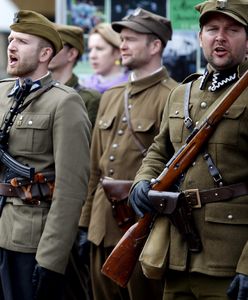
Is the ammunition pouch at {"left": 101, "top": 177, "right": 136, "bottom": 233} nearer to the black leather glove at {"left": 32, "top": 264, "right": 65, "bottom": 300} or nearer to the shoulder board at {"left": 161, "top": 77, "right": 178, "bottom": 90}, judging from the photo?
the shoulder board at {"left": 161, "top": 77, "right": 178, "bottom": 90}

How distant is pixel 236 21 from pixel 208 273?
1.22 meters

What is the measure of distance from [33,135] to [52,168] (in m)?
0.21

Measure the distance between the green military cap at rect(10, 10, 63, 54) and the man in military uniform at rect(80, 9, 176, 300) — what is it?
Answer: 1.11m

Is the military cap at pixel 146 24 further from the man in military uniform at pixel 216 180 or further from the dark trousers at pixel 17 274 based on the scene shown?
the dark trousers at pixel 17 274

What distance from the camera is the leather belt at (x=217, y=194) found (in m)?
4.75

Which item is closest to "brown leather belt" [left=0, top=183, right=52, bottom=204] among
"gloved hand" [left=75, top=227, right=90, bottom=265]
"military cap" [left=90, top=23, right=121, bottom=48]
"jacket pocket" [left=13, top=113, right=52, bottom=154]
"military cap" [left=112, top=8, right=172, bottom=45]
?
"jacket pocket" [left=13, top=113, right=52, bottom=154]

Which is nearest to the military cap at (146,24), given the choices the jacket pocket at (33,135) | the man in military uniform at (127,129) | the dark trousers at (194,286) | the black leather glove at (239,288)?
the man in military uniform at (127,129)

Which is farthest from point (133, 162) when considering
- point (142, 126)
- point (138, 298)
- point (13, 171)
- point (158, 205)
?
point (158, 205)

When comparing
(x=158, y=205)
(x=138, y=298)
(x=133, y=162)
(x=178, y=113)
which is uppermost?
(x=178, y=113)

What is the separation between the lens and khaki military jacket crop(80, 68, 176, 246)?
6750 millimetres

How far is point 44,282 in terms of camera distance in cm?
545

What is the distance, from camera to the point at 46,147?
562 centimetres

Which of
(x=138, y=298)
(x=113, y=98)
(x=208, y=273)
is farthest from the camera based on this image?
(x=113, y=98)

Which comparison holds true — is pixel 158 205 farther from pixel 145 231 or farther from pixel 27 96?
pixel 27 96
